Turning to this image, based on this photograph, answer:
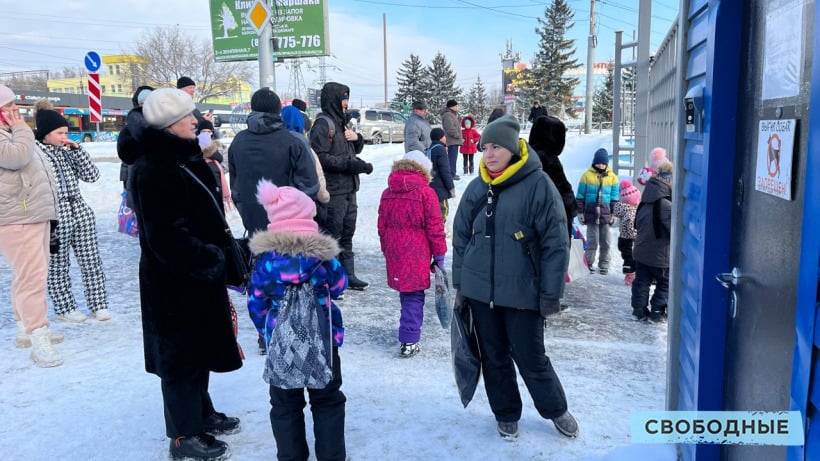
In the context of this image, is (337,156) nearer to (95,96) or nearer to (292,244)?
(292,244)

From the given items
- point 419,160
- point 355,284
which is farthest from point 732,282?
point 355,284

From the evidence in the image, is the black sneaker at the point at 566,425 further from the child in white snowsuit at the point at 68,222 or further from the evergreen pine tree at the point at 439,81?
the evergreen pine tree at the point at 439,81

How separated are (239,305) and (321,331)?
359 centimetres

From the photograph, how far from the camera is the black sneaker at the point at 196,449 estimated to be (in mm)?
3070

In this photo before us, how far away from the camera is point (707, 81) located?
2.38 m

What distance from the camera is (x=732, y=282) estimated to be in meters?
2.25

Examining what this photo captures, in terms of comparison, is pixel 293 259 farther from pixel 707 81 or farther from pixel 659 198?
pixel 659 198

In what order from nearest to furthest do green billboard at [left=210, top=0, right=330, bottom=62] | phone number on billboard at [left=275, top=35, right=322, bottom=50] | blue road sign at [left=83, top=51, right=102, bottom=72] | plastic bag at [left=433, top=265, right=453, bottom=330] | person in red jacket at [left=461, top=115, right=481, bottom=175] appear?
plastic bag at [left=433, top=265, right=453, bottom=330] → blue road sign at [left=83, top=51, right=102, bottom=72] → person in red jacket at [left=461, top=115, right=481, bottom=175] → green billboard at [left=210, top=0, right=330, bottom=62] → phone number on billboard at [left=275, top=35, right=322, bottom=50]

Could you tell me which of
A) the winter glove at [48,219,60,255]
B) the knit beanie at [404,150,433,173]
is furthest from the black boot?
the winter glove at [48,219,60,255]

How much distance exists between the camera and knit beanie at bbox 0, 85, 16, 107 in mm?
3999

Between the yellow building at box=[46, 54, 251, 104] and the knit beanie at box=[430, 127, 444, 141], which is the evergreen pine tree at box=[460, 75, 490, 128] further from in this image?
the knit beanie at box=[430, 127, 444, 141]

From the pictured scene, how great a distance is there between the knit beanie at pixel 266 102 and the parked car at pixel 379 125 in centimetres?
2360

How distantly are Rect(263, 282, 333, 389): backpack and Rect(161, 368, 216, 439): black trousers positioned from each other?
57 cm

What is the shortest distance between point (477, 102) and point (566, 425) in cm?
7240
